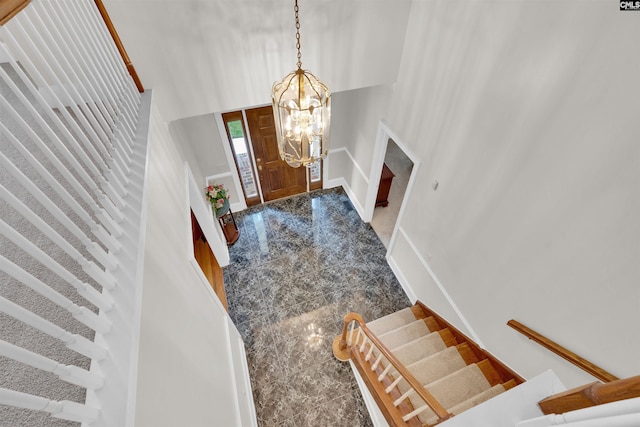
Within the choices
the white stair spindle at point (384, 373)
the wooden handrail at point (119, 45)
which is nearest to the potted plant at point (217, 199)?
the wooden handrail at point (119, 45)

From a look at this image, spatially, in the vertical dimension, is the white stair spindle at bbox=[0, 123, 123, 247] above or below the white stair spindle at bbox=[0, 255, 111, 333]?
above

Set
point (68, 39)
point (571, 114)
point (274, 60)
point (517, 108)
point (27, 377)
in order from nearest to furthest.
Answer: point (27, 377)
point (68, 39)
point (571, 114)
point (517, 108)
point (274, 60)

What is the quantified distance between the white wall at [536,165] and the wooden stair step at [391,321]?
2.75 feet

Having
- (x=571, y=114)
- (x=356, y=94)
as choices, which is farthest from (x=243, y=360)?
(x=356, y=94)

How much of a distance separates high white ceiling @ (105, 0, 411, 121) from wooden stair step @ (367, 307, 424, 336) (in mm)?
2790

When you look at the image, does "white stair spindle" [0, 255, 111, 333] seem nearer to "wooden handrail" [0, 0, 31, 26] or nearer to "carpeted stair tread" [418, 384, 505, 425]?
"wooden handrail" [0, 0, 31, 26]

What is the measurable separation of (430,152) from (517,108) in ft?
3.44

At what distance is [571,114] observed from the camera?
1627 mm

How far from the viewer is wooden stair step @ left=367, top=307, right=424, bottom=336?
3516mm

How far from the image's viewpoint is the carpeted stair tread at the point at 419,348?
116 inches

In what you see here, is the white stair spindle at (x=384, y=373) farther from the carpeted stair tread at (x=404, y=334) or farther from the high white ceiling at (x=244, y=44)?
the high white ceiling at (x=244, y=44)

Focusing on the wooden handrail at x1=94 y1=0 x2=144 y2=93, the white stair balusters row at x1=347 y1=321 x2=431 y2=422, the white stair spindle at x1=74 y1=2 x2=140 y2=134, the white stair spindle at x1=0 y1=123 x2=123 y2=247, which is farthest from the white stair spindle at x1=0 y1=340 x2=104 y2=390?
the wooden handrail at x1=94 y1=0 x2=144 y2=93

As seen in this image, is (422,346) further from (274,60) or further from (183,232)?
(274,60)

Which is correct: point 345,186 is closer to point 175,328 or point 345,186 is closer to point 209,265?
point 209,265
